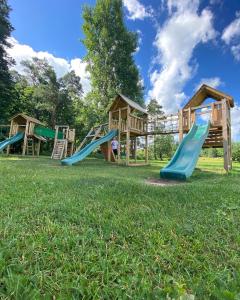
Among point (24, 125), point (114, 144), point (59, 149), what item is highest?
point (24, 125)

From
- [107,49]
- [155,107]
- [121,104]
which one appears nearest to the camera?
[121,104]

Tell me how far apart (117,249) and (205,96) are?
1144cm

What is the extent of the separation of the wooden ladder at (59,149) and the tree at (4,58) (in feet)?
29.2

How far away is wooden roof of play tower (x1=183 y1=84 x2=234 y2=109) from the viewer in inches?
392

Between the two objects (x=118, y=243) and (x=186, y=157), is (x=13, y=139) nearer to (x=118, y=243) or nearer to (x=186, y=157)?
(x=186, y=157)

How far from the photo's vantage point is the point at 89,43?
20.8 metres

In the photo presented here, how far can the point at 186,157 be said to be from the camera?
7.61 metres

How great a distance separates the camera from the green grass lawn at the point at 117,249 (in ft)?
4.06

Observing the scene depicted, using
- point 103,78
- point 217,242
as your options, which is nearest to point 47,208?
point 217,242

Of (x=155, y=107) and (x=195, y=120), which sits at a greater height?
(x=155, y=107)

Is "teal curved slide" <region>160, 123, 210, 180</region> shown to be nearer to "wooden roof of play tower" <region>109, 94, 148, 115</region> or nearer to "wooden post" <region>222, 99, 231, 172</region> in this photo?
"wooden post" <region>222, 99, 231, 172</region>


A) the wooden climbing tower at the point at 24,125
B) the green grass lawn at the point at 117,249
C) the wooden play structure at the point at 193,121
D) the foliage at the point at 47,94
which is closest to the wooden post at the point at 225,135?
the wooden play structure at the point at 193,121

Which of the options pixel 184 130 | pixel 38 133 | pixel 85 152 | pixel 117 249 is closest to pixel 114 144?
pixel 85 152

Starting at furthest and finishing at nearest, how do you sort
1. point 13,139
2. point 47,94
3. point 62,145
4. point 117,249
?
point 47,94 → point 62,145 → point 13,139 → point 117,249
